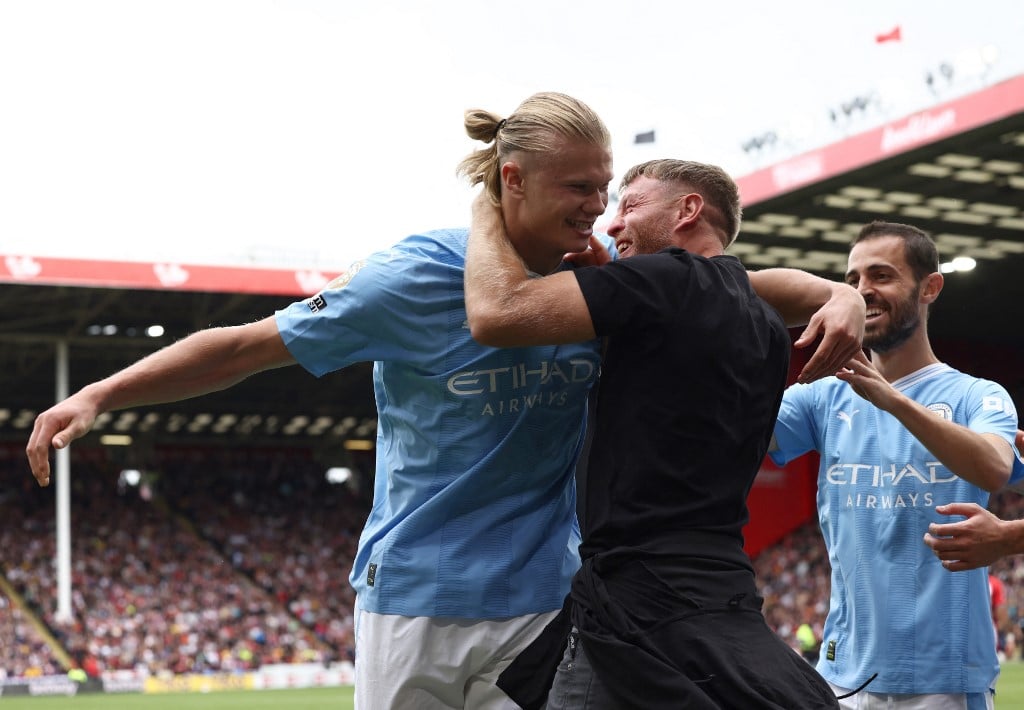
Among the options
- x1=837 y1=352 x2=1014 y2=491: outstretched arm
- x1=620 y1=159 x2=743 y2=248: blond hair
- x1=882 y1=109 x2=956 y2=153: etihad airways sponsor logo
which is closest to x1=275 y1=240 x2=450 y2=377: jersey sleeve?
x1=620 y1=159 x2=743 y2=248: blond hair

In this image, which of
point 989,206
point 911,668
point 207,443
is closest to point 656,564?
point 911,668

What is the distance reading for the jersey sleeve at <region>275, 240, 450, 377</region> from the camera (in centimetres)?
352

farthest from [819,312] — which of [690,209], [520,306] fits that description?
[520,306]

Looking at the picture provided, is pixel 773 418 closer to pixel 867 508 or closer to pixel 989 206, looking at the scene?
pixel 867 508

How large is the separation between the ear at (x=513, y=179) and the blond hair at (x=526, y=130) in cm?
3

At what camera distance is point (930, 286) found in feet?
15.7

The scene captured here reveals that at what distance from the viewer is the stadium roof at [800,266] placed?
23.0 m

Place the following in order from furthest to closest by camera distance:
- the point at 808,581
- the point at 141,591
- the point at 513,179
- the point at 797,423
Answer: the point at 141,591
the point at 808,581
the point at 797,423
the point at 513,179

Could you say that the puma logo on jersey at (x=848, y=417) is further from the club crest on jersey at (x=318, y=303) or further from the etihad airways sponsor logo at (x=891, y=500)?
the club crest on jersey at (x=318, y=303)

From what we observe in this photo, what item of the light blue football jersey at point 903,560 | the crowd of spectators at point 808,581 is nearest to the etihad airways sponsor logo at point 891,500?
the light blue football jersey at point 903,560

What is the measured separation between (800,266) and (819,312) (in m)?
26.9

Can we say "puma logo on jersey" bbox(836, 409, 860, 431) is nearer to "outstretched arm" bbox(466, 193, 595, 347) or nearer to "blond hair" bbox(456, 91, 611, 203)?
"blond hair" bbox(456, 91, 611, 203)

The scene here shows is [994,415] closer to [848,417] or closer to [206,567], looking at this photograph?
[848,417]

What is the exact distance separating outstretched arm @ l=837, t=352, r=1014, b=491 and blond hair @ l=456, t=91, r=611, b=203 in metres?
0.99
